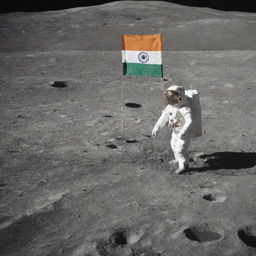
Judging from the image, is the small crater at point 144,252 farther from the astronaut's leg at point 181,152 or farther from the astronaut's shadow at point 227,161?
the astronaut's shadow at point 227,161

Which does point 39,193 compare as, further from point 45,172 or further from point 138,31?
point 138,31

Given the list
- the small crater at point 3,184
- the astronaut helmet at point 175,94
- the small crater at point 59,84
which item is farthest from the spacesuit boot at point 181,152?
the small crater at point 59,84

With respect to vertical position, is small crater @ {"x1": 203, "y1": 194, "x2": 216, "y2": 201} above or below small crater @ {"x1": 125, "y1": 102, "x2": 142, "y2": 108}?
below

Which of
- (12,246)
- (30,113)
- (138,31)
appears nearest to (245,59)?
(138,31)

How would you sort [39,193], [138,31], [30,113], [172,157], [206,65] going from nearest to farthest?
[39,193], [172,157], [30,113], [206,65], [138,31]

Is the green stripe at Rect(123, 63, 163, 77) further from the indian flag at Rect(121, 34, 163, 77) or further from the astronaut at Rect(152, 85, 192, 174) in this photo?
the astronaut at Rect(152, 85, 192, 174)

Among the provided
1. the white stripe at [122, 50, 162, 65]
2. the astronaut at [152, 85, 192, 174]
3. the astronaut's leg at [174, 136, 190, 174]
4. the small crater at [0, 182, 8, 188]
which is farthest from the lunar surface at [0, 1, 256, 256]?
the white stripe at [122, 50, 162, 65]
